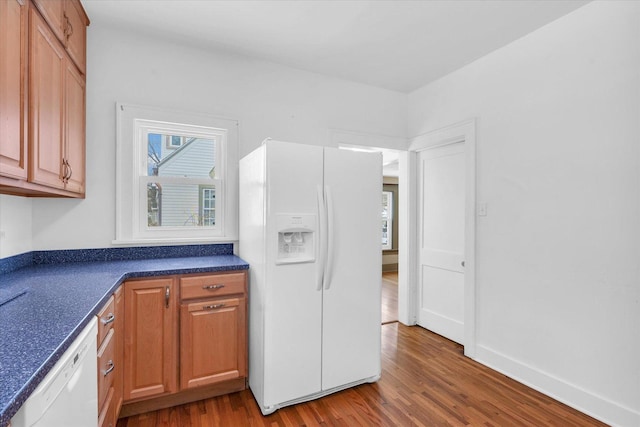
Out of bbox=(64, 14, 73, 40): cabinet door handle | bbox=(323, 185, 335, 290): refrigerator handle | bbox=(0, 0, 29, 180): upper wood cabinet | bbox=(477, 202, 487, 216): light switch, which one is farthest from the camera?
bbox=(477, 202, 487, 216): light switch

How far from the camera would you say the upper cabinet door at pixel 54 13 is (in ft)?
5.18

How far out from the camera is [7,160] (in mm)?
1316

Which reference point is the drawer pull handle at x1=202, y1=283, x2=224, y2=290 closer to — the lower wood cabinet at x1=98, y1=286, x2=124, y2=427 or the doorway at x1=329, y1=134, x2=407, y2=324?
the lower wood cabinet at x1=98, y1=286, x2=124, y2=427

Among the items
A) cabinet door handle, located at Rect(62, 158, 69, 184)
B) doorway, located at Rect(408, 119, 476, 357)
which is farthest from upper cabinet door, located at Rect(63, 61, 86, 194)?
doorway, located at Rect(408, 119, 476, 357)

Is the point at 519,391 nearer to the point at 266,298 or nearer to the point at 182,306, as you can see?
the point at 266,298

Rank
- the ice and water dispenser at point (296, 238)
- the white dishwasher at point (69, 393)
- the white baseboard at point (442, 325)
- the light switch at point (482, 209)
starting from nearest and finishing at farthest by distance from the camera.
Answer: the white dishwasher at point (69, 393) → the ice and water dispenser at point (296, 238) → the light switch at point (482, 209) → the white baseboard at point (442, 325)

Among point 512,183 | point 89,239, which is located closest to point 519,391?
point 512,183

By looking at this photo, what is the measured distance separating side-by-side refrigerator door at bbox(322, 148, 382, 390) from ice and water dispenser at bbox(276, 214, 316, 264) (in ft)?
0.42

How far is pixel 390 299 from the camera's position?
4926 millimetres

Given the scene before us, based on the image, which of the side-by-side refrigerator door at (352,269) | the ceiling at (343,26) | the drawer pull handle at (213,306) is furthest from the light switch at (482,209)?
the drawer pull handle at (213,306)

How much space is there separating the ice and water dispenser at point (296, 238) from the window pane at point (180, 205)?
90 cm

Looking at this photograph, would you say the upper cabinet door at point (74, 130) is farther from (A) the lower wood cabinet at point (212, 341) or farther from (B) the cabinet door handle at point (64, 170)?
(A) the lower wood cabinet at point (212, 341)

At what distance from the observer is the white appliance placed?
2.09 metres

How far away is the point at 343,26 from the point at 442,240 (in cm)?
225
